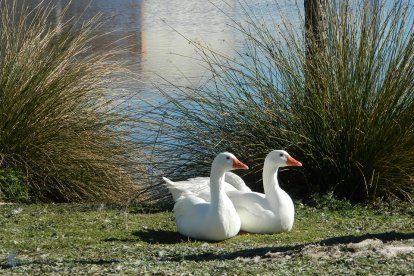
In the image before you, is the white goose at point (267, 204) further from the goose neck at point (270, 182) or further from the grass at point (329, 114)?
the grass at point (329, 114)

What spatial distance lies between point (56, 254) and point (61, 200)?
129 inches

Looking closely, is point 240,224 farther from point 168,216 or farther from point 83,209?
point 83,209

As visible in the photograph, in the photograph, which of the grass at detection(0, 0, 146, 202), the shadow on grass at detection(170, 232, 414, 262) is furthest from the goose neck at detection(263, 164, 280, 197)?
the grass at detection(0, 0, 146, 202)

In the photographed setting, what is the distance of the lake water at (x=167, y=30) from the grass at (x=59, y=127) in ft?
8.64

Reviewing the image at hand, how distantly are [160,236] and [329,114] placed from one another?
2.39m

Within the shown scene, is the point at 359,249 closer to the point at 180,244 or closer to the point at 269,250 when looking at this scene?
the point at 269,250

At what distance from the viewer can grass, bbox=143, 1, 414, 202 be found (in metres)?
9.21

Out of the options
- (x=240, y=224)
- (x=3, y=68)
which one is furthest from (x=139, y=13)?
(x=240, y=224)

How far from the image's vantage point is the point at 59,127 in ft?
33.0

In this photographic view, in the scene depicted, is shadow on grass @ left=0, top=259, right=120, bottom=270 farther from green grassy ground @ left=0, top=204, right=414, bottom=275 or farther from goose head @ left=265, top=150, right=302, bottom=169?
goose head @ left=265, top=150, right=302, bottom=169

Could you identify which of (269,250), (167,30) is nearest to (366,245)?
(269,250)

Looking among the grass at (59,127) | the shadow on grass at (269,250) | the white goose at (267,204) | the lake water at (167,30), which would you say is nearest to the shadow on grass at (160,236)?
the white goose at (267,204)

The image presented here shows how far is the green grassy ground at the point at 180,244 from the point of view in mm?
5762

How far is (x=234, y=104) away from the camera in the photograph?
9734 millimetres
